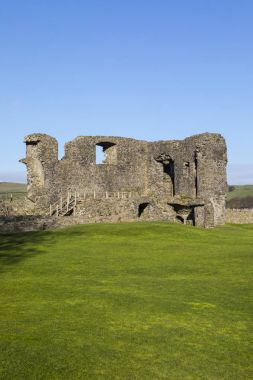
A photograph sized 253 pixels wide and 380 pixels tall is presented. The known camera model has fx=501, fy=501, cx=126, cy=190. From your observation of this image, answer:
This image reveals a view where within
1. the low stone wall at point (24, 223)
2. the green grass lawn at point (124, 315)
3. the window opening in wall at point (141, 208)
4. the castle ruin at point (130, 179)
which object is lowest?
the green grass lawn at point (124, 315)

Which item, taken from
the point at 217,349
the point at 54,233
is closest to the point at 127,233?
the point at 54,233

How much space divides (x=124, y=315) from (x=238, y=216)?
151 feet

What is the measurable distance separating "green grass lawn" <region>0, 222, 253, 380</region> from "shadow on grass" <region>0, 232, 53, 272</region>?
0.08 m

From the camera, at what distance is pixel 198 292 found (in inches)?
517

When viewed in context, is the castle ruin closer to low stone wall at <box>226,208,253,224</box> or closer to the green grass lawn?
low stone wall at <box>226,208,253,224</box>

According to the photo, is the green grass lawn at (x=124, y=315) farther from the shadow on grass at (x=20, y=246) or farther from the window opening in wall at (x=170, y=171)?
the window opening in wall at (x=170, y=171)

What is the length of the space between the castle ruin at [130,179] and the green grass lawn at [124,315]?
1730 cm

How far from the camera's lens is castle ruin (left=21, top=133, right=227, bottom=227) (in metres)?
38.1

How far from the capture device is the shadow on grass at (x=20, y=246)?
18.3 meters

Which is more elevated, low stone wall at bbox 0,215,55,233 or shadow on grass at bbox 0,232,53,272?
low stone wall at bbox 0,215,55,233

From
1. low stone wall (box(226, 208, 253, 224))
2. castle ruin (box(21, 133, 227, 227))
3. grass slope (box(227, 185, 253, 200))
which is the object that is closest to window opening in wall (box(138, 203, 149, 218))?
castle ruin (box(21, 133, 227, 227))

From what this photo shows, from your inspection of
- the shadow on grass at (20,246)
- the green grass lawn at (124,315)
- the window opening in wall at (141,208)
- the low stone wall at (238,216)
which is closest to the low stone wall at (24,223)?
the shadow on grass at (20,246)

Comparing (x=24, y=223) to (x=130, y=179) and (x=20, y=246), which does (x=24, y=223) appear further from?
(x=130, y=179)

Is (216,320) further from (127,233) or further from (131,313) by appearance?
(127,233)
